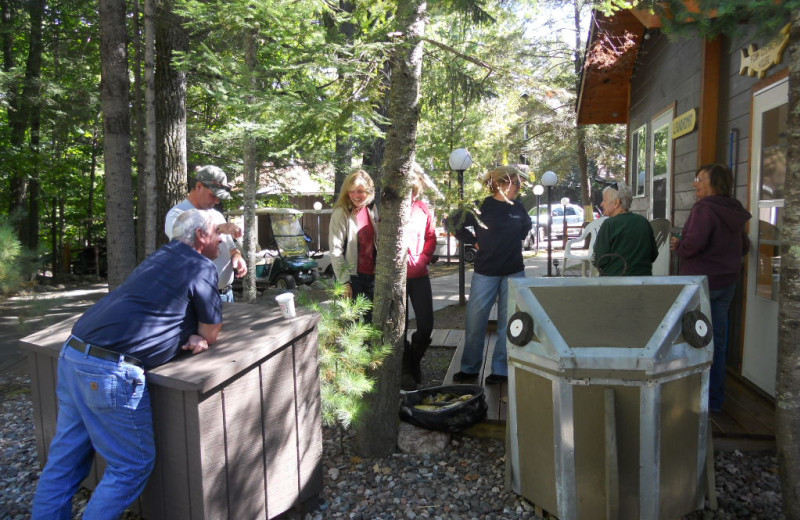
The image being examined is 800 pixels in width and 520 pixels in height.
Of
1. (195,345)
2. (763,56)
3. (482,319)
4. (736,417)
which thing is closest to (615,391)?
(736,417)

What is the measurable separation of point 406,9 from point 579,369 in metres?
2.14

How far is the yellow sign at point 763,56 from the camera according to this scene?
11.9ft

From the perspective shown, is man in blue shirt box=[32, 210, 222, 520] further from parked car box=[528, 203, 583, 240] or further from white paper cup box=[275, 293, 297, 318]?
parked car box=[528, 203, 583, 240]

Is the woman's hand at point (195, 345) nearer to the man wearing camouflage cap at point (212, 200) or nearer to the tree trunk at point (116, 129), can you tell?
the man wearing camouflage cap at point (212, 200)

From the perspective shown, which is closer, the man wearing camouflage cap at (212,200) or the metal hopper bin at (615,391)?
the metal hopper bin at (615,391)

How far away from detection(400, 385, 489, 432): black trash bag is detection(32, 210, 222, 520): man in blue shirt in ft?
5.08

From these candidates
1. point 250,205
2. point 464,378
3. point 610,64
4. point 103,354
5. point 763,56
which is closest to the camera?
point 103,354

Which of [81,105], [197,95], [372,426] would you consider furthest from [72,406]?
[197,95]

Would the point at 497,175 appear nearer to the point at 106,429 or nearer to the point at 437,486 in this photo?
the point at 437,486

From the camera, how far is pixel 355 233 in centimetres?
399

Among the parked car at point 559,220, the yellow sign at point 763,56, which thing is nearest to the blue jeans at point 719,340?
the yellow sign at point 763,56

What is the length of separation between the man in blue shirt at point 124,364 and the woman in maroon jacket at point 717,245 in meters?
2.92

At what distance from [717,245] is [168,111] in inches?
273

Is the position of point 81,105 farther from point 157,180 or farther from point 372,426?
point 372,426
